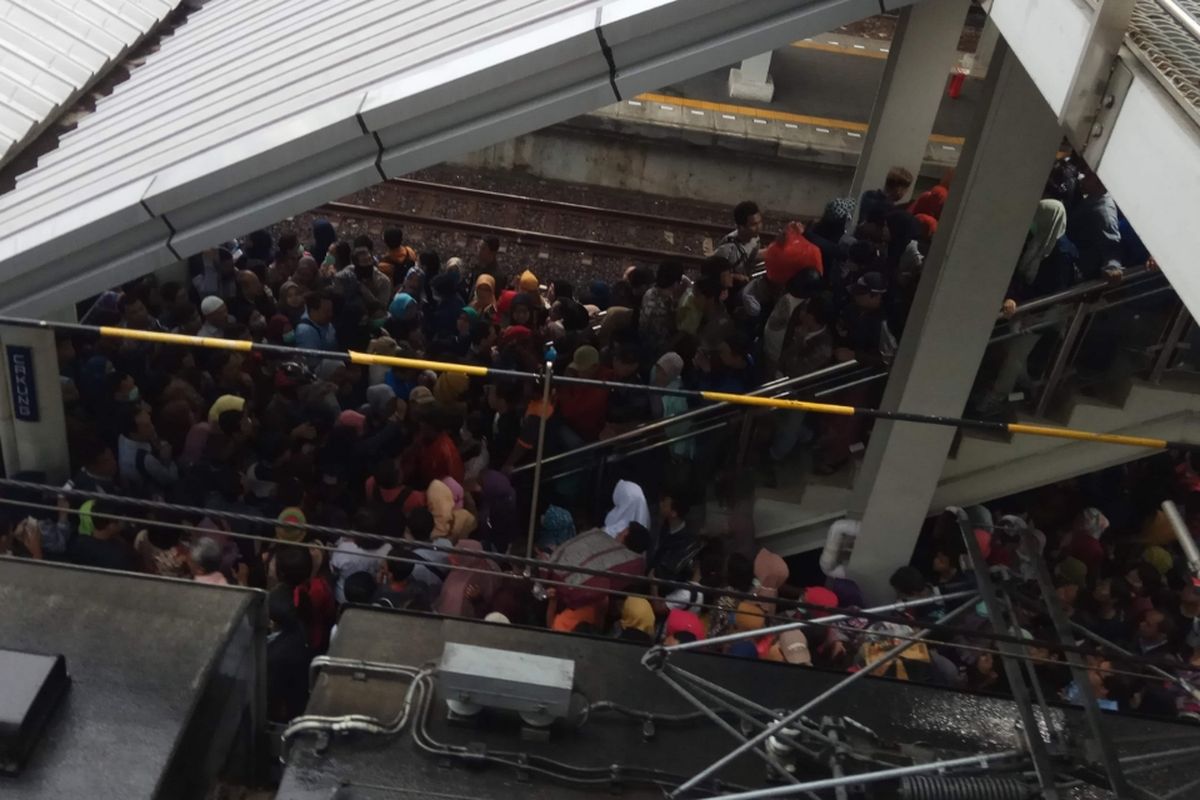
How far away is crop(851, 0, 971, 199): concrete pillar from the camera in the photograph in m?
10.4

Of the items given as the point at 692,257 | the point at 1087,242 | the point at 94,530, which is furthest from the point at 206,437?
the point at 692,257

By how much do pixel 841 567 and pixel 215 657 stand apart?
4.96 m

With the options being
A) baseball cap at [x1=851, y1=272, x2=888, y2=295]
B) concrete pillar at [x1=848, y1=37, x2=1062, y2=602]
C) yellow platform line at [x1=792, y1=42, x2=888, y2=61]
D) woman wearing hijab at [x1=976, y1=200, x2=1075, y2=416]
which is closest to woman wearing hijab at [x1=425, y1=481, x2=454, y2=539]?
concrete pillar at [x1=848, y1=37, x2=1062, y2=602]

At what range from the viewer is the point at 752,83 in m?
16.6

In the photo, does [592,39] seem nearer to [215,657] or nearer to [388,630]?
[388,630]

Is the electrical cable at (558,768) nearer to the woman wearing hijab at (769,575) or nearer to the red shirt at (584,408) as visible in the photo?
the woman wearing hijab at (769,575)

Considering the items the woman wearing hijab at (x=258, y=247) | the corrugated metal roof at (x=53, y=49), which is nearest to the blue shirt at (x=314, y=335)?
the woman wearing hijab at (x=258, y=247)

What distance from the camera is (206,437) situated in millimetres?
7227

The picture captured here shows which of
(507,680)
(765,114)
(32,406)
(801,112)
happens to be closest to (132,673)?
(507,680)

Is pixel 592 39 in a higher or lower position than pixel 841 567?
higher

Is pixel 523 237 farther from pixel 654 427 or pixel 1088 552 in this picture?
pixel 1088 552

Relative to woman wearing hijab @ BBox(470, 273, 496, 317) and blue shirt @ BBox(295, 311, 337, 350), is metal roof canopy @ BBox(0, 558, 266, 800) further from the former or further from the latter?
woman wearing hijab @ BBox(470, 273, 496, 317)

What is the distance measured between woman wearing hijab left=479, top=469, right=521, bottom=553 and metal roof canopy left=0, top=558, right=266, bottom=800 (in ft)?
9.22

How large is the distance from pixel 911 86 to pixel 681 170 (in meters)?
4.69
